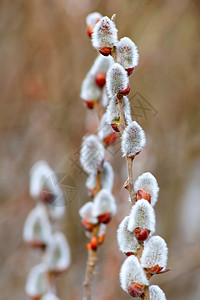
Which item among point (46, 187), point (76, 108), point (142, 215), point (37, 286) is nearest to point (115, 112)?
point (142, 215)

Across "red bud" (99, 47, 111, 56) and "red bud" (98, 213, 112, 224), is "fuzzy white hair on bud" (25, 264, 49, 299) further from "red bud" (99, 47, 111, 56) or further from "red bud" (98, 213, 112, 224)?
"red bud" (99, 47, 111, 56)

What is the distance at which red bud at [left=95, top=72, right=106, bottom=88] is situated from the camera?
0.84 m

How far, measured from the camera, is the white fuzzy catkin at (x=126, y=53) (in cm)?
58

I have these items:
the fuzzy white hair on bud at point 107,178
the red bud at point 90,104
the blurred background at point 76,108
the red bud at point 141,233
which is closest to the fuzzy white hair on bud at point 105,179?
the fuzzy white hair on bud at point 107,178

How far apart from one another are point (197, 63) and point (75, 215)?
1110mm

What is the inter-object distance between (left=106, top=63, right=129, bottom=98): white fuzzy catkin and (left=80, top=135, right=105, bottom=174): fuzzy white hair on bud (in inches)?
9.0

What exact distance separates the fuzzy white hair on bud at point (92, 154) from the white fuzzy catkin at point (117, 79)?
0.23m

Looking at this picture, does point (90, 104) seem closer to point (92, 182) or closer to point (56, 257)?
point (92, 182)

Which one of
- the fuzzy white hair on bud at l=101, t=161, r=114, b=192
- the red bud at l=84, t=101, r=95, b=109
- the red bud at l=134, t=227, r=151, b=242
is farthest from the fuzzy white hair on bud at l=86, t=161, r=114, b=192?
the red bud at l=134, t=227, r=151, b=242

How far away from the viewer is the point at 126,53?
58 centimetres

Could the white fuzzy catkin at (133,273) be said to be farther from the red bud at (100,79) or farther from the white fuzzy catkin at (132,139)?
the red bud at (100,79)

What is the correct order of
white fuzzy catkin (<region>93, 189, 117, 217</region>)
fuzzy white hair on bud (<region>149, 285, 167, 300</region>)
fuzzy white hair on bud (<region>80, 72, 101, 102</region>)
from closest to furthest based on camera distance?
fuzzy white hair on bud (<region>149, 285, 167, 300</region>), white fuzzy catkin (<region>93, 189, 117, 217</region>), fuzzy white hair on bud (<region>80, 72, 101, 102</region>)

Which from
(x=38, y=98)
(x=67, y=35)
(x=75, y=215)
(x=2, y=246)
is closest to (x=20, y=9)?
(x=67, y=35)

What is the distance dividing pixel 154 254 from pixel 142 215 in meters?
0.05
